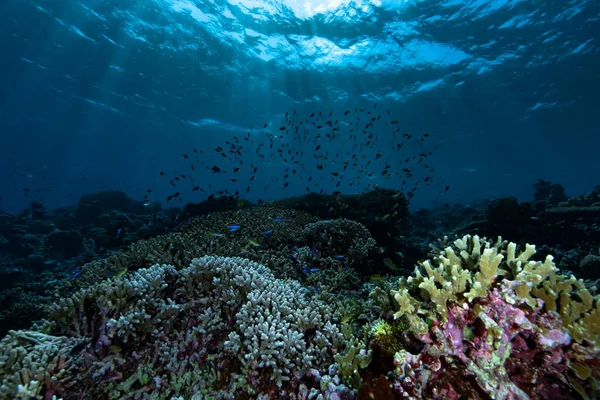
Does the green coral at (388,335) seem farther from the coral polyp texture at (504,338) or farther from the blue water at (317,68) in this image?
the blue water at (317,68)

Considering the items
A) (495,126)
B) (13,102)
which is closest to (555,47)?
(495,126)

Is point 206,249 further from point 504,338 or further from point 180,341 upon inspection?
point 504,338

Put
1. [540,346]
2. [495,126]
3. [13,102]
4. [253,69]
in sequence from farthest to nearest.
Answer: [13,102]
[495,126]
[253,69]
[540,346]

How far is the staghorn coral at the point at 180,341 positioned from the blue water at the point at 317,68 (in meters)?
12.4

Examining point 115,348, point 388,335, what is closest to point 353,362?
point 388,335

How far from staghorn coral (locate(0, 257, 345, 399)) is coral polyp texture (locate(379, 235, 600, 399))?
146 centimetres

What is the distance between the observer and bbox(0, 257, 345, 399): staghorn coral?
10.6 ft

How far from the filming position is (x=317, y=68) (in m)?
29.9

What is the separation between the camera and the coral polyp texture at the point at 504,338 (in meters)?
2.11

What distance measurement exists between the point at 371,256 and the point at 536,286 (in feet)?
A: 17.6

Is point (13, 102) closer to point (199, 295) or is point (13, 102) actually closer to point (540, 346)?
point (199, 295)

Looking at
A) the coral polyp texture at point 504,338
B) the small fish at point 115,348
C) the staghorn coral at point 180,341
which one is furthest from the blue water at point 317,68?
the coral polyp texture at point 504,338

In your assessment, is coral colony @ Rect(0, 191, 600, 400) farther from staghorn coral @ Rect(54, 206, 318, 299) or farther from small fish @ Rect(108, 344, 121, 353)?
staghorn coral @ Rect(54, 206, 318, 299)

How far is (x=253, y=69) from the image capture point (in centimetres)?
3195
